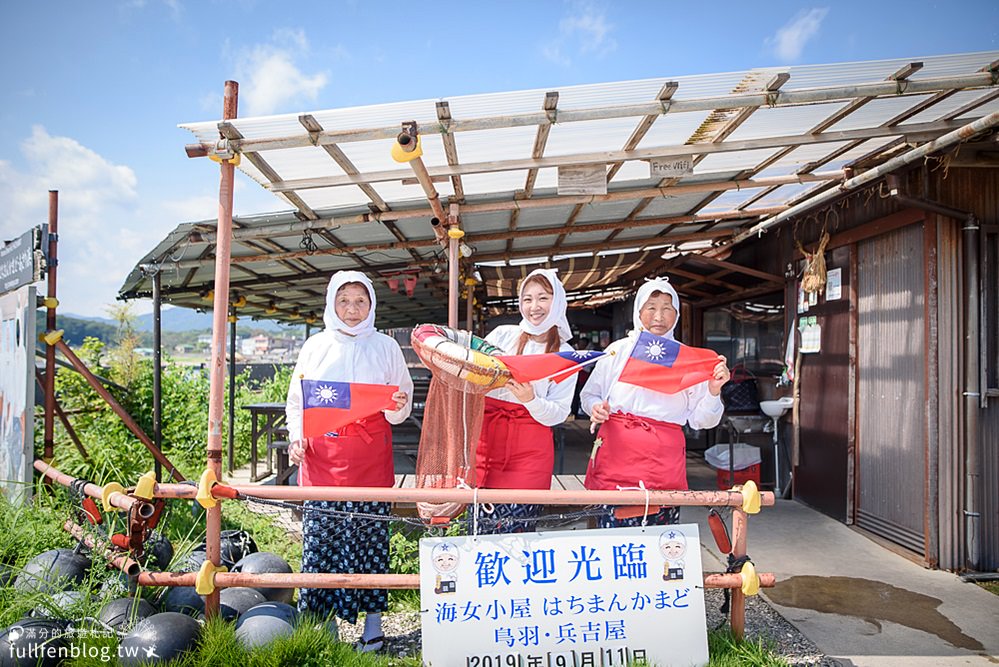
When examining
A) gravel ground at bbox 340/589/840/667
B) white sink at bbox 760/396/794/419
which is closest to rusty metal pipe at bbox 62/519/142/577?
gravel ground at bbox 340/589/840/667

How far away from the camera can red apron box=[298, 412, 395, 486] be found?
331 centimetres

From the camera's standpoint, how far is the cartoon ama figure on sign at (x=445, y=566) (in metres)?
2.73

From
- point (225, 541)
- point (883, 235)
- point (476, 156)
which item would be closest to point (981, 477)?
point (883, 235)

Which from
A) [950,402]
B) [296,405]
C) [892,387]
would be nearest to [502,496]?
[296,405]

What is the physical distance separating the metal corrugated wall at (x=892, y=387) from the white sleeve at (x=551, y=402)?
114 inches

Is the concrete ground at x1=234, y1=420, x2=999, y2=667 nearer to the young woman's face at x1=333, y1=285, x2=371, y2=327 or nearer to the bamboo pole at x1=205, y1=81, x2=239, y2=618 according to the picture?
the young woman's face at x1=333, y1=285, x2=371, y2=327

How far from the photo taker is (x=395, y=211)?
15.6 ft

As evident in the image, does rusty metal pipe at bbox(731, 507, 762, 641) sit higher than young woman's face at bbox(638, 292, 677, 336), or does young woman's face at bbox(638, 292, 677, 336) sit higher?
young woman's face at bbox(638, 292, 677, 336)

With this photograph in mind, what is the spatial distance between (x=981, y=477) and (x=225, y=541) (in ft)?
16.8

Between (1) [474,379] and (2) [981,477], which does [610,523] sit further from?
Result: (2) [981,477]

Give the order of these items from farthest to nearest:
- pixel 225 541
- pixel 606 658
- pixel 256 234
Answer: pixel 256 234
pixel 225 541
pixel 606 658

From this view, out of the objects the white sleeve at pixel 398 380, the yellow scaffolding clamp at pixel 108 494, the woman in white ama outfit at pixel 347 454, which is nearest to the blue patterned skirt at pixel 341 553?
the woman in white ama outfit at pixel 347 454

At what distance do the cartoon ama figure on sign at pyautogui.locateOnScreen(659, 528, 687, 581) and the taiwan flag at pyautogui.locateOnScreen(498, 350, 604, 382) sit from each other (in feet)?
2.84

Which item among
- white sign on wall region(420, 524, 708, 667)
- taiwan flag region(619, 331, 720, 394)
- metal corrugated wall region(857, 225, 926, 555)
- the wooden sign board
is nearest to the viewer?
white sign on wall region(420, 524, 708, 667)
